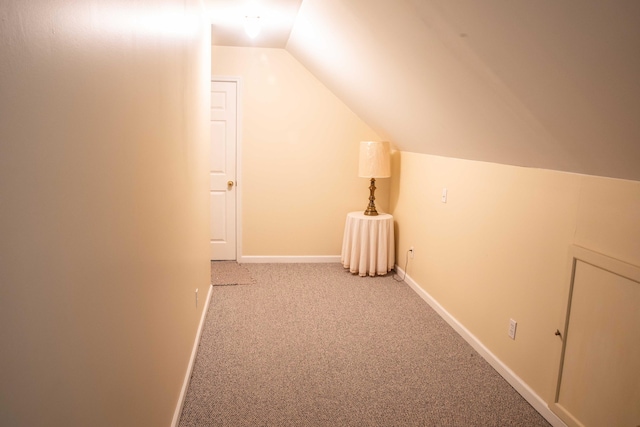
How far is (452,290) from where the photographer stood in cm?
377

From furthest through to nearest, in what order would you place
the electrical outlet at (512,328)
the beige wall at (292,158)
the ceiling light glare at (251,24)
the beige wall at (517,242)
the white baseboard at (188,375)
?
the beige wall at (292,158), the ceiling light glare at (251,24), the electrical outlet at (512,328), the white baseboard at (188,375), the beige wall at (517,242)

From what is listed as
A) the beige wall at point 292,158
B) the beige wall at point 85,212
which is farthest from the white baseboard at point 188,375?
the beige wall at point 292,158

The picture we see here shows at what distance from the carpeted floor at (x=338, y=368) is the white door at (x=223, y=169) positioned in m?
1.12

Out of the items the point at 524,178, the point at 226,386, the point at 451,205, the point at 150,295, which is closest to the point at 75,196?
the point at 150,295

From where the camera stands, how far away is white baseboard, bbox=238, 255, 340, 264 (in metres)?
5.50

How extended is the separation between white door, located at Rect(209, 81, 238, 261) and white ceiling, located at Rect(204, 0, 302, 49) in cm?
Result: 54

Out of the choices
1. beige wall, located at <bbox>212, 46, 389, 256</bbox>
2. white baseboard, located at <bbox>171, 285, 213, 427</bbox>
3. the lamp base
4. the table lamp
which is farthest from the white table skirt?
white baseboard, located at <bbox>171, 285, 213, 427</bbox>

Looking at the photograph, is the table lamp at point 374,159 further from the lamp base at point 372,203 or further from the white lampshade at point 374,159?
the lamp base at point 372,203

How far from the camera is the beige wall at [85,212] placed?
0.73m

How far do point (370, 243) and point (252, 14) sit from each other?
2.37 meters

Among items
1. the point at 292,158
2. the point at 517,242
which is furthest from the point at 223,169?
the point at 517,242

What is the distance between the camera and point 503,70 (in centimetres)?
205

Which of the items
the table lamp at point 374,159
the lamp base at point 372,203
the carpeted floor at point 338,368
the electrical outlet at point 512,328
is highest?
the table lamp at point 374,159

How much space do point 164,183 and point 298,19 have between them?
2361 mm
